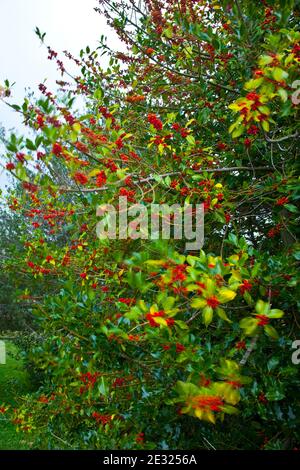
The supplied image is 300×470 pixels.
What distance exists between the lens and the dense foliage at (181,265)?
215 centimetres

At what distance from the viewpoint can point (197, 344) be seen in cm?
239

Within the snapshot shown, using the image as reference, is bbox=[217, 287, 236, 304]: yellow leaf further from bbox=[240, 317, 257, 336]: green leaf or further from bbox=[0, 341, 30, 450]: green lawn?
bbox=[0, 341, 30, 450]: green lawn

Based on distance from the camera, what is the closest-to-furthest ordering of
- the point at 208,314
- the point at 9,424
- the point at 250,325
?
1. the point at 208,314
2. the point at 250,325
3. the point at 9,424

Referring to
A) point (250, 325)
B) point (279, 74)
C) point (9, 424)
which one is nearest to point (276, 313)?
point (250, 325)

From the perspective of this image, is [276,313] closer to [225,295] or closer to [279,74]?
[225,295]

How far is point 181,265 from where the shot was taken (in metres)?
2.09

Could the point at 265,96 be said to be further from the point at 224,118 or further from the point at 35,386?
the point at 35,386

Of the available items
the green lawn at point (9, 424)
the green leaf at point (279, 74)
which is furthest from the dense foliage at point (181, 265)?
the green lawn at point (9, 424)

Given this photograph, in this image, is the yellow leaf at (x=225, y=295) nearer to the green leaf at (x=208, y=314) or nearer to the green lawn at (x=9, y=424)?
the green leaf at (x=208, y=314)

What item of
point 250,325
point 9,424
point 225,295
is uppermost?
point 225,295

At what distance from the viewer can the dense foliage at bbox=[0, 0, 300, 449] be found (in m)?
2.15

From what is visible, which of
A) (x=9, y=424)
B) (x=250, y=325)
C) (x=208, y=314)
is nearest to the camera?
(x=208, y=314)

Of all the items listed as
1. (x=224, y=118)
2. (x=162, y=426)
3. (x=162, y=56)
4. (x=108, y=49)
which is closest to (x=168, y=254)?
(x=162, y=426)

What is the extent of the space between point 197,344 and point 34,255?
10.6ft
